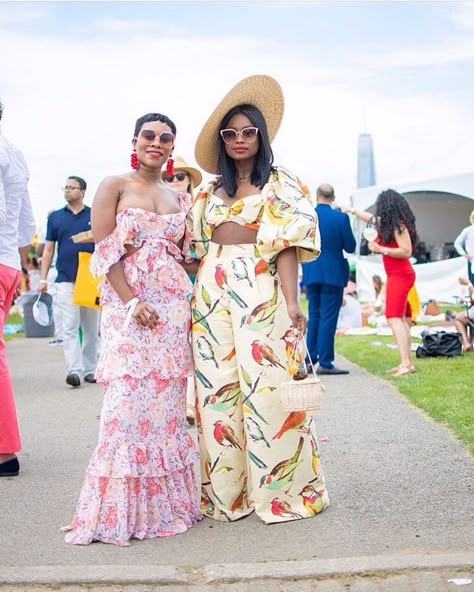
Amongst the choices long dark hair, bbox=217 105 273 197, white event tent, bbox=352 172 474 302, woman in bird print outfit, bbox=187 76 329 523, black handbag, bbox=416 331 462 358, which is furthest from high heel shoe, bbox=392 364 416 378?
white event tent, bbox=352 172 474 302

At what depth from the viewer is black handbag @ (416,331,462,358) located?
11984 millimetres

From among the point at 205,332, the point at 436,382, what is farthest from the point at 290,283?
the point at 436,382

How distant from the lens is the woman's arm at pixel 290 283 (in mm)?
4844

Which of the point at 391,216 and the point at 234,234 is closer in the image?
the point at 234,234

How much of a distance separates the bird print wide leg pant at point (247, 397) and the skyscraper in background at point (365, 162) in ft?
125

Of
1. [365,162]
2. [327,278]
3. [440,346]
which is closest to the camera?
[327,278]

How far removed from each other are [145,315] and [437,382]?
5.51 m

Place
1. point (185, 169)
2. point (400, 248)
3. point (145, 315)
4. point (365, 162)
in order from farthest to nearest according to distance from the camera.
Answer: point (365, 162) → point (400, 248) → point (185, 169) → point (145, 315)

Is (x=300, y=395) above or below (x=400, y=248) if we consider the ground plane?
below

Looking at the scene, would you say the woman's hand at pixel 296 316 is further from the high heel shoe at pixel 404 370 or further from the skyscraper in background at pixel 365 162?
the skyscraper in background at pixel 365 162

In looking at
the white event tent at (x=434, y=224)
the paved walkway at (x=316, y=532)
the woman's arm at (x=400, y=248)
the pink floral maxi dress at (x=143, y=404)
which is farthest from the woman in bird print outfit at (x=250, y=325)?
the white event tent at (x=434, y=224)

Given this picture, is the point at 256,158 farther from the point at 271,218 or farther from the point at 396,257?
the point at 396,257

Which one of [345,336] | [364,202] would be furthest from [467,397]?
[364,202]

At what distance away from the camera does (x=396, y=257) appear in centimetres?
1041
